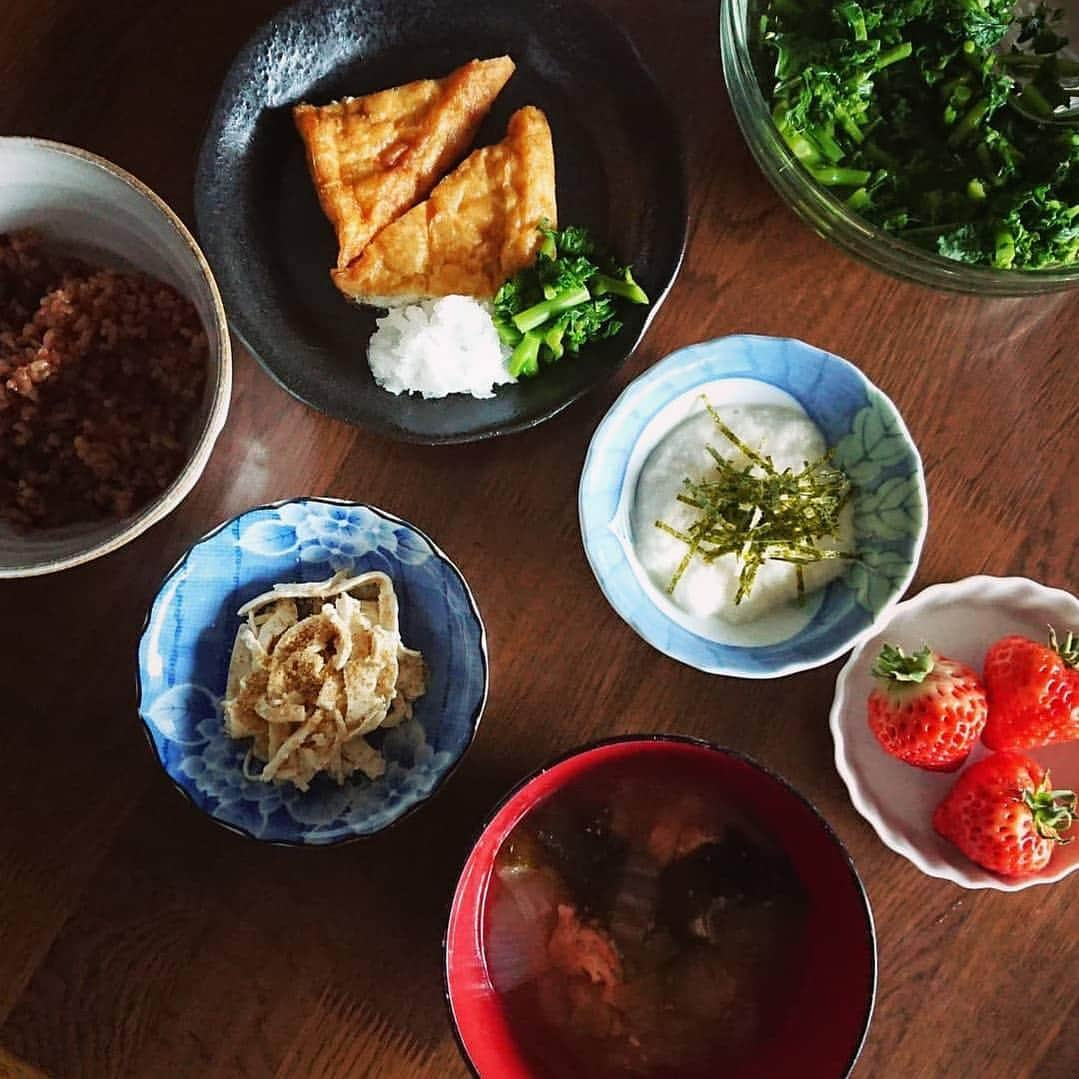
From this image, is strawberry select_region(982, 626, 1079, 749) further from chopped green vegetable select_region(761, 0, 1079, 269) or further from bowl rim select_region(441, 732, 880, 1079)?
chopped green vegetable select_region(761, 0, 1079, 269)

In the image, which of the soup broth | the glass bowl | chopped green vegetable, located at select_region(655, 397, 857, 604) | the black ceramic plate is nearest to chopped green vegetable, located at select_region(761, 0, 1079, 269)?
the glass bowl

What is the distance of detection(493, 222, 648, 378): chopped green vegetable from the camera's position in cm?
129

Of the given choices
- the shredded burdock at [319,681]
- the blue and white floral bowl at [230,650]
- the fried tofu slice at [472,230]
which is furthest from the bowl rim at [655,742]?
the fried tofu slice at [472,230]

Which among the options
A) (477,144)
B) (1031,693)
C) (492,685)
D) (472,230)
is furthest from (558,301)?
(1031,693)

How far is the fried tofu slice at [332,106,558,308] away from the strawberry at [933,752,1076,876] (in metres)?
0.82

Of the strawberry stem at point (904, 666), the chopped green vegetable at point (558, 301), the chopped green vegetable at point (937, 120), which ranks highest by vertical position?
the chopped green vegetable at point (937, 120)

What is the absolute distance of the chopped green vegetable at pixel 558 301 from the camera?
1.29m

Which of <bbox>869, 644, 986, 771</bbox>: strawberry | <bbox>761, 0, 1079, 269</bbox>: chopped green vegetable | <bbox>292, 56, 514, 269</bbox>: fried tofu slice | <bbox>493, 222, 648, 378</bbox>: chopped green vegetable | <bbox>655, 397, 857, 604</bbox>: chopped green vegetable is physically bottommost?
<bbox>869, 644, 986, 771</bbox>: strawberry

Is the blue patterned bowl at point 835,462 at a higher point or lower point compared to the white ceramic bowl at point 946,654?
higher

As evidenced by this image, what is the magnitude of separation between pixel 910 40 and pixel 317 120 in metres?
0.71

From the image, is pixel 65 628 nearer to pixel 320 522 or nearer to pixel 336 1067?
pixel 320 522

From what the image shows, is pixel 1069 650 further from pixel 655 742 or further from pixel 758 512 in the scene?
pixel 655 742

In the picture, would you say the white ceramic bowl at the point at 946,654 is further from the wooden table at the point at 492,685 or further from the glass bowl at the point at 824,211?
the glass bowl at the point at 824,211

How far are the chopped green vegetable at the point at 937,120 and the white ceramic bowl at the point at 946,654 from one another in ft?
1.28
